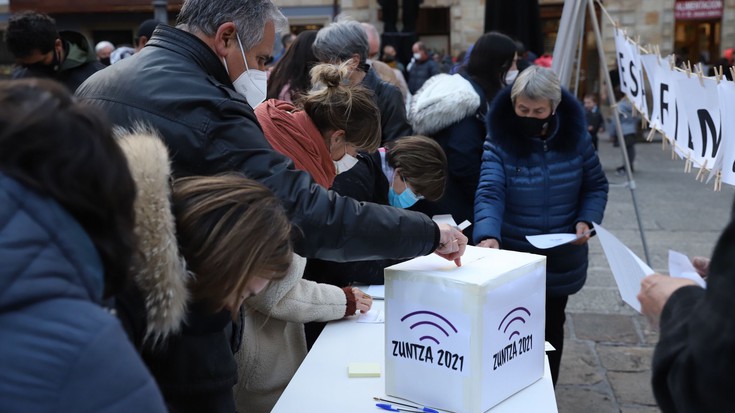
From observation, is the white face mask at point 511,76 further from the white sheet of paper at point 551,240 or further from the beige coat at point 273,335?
the beige coat at point 273,335

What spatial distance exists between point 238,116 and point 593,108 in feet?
34.8

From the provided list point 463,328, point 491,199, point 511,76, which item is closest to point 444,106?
point 491,199

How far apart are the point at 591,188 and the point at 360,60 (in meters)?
1.35

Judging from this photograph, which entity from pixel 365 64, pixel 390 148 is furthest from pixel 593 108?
pixel 390 148

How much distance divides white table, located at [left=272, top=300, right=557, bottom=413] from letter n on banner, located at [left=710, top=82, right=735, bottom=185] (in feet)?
2.82

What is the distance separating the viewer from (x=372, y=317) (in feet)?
8.17

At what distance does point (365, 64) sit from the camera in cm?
390

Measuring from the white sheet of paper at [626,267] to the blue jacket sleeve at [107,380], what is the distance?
103 centimetres

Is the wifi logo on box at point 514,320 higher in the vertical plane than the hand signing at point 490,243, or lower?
higher

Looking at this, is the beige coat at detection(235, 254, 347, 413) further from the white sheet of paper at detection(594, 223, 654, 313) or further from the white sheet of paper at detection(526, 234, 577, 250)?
the white sheet of paper at detection(594, 223, 654, 313)

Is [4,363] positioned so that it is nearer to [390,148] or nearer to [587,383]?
[390,148]

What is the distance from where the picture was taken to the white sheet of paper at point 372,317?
2.45m

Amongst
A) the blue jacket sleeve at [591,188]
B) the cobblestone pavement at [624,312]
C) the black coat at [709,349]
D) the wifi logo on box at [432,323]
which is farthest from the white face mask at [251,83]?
the cobblestone pavement at [624,312]

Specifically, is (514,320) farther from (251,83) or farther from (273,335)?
(251,83)
